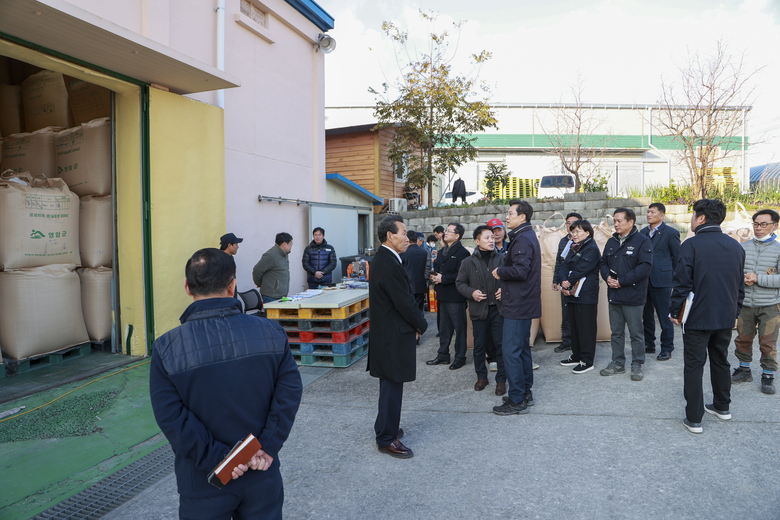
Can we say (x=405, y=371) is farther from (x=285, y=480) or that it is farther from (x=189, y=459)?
(x=189, y=459)

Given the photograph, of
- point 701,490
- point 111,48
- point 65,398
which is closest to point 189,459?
point 701,490

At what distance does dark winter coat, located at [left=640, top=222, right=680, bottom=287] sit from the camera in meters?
6.62

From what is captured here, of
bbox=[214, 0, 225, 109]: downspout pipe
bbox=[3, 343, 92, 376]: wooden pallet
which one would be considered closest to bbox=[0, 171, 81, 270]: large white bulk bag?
bbox=[3, 343, 92, 376]: wooden pallet

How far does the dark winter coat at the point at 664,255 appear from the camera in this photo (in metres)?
6.62

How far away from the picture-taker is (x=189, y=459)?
1930mm

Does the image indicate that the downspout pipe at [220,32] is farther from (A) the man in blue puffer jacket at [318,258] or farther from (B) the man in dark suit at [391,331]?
(B) the man in dark suit at [391,331]

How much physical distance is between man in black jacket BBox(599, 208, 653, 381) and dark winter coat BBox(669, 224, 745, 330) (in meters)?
1.19

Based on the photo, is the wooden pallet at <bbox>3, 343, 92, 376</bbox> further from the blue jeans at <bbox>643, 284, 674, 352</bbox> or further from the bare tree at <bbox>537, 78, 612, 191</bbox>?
the bare tree at <bbox>537, 78, 612, 191</bbox>

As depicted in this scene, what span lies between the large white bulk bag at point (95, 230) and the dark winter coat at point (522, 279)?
5469 millimetres

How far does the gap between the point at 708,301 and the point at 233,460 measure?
13.4 ft

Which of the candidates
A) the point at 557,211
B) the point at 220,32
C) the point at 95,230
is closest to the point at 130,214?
the point at 95,230

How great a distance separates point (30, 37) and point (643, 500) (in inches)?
269

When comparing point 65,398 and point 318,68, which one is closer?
point 65,398

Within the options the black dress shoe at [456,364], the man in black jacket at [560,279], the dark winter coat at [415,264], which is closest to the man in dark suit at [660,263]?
the man in black jacket at [560,279]
